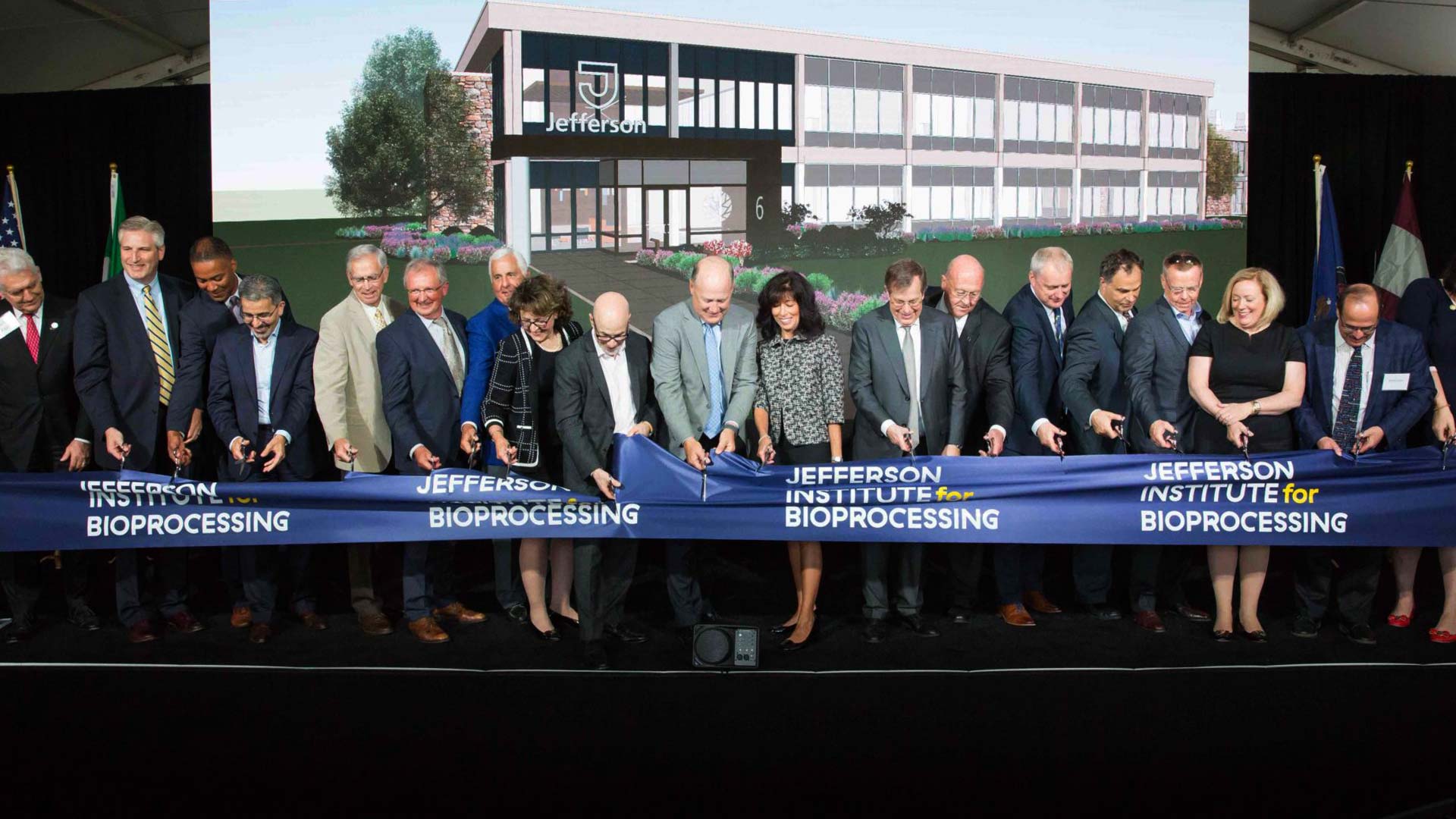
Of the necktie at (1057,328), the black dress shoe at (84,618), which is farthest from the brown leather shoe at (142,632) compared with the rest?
the necktie at (1057,328)

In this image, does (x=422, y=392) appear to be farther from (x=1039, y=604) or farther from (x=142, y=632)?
(x=1039, y=604)

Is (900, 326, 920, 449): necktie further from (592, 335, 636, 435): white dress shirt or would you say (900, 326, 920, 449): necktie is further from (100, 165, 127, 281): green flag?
(100, 165, 127, 281): green flag

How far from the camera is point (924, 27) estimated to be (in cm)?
755

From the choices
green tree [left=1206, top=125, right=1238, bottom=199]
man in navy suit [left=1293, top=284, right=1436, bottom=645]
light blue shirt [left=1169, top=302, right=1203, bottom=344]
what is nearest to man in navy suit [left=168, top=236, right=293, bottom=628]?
light blue shirt [left=1169, top=302, right=1203, bottom=344]

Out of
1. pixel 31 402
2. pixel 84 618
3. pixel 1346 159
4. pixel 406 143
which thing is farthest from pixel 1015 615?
pixel 1346 159

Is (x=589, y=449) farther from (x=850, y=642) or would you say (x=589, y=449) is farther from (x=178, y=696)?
(x=178, y=696)

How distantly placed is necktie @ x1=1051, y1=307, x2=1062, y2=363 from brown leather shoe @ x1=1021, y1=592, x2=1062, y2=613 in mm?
1087

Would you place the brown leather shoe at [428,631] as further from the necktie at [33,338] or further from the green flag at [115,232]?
the green flag at [115,232]

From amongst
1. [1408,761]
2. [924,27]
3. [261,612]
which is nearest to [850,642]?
[1408,761]

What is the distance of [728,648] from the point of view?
4637 mm

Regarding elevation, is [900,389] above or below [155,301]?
below

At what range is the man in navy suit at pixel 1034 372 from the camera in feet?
17.1

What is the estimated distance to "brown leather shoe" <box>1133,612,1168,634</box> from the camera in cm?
511

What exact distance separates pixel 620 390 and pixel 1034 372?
1.86 m
